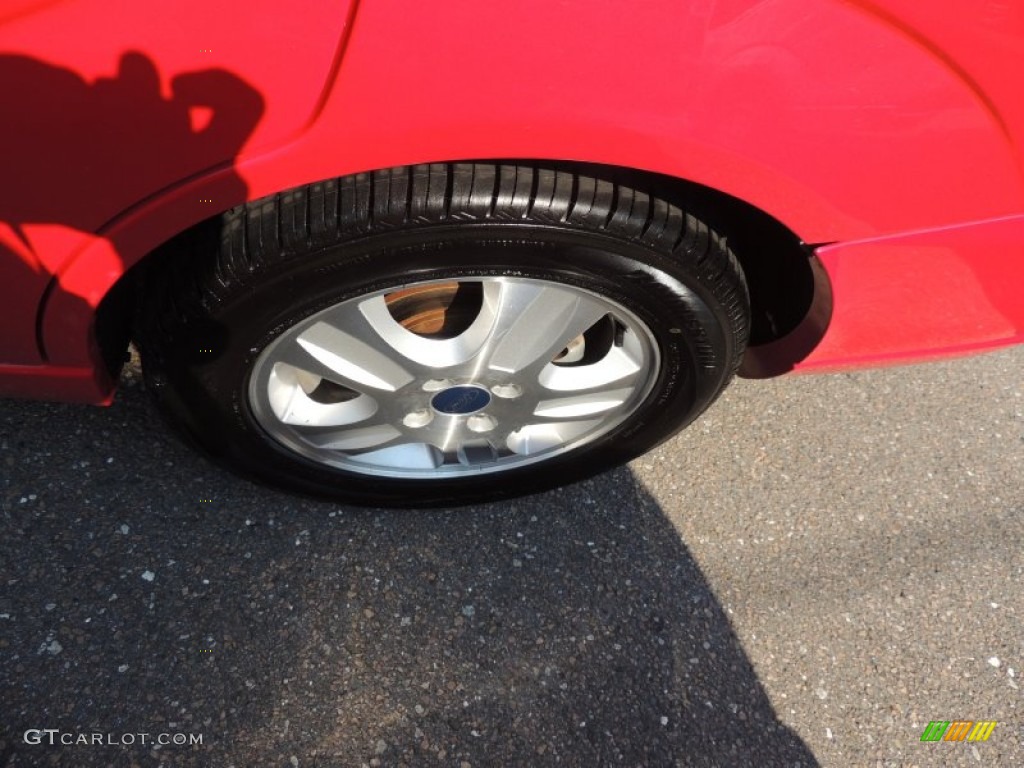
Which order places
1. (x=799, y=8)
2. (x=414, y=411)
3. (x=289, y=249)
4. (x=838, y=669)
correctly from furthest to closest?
(x=838, y=669) → (x=414, y=411) → (x=289, y=249) → (x=799, y=8)

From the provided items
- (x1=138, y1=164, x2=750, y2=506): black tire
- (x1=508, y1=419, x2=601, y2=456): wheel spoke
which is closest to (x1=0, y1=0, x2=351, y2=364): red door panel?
(x1=138, y1=164, x2=750, y2=506): black tire

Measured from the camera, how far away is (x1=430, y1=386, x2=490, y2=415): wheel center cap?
1.59 meters

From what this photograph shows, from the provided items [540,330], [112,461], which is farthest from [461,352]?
[112,461]

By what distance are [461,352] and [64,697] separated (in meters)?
1.03

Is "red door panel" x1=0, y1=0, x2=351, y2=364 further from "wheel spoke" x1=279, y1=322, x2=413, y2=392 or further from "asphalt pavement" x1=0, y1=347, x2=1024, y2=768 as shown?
"asphalt pavement" x1=0, y1=347, x2=1024, y2=768

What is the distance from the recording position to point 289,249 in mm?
1196

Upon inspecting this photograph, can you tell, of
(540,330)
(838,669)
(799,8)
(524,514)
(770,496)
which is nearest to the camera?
(799,8)

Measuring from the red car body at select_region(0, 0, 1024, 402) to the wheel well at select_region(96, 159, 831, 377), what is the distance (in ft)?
0.32

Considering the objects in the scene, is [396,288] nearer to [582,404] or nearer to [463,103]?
[463,103]

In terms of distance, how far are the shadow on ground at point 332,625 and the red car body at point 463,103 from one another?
64 centimetres

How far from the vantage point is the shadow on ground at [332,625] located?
1.55 m

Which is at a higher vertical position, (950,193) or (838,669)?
(950,193)

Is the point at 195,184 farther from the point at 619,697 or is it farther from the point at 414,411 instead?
the point at 619,697

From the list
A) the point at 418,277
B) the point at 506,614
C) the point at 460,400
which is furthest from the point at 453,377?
the point at 506,614
